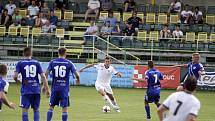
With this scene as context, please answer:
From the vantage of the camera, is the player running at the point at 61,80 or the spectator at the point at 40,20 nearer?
the player running at the point at 61,80

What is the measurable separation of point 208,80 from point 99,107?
11.4 metres

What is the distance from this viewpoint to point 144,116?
862 inches

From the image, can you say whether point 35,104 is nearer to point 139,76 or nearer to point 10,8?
point 139,76

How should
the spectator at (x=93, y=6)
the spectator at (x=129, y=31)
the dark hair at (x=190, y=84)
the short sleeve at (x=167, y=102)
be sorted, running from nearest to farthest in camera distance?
the dark hair at (x=190, y=84) < the short sleeve at (x=167, y=102) < the spectator at (x=129, y=31) < the spectator at (x=93, y=6)

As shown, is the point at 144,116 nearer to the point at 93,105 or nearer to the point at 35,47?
the point at 93,105

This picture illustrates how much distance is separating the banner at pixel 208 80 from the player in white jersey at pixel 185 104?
958 inches

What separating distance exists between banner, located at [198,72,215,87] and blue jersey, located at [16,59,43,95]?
1908 cm

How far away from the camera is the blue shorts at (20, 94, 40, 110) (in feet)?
54.4

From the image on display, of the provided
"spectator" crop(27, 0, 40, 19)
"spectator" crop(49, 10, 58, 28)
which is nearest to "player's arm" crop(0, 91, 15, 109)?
"spectator" crop(49, 10, 58, 28)

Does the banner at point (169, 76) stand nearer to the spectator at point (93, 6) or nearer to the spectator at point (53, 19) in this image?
the spectator at point (53, 19)

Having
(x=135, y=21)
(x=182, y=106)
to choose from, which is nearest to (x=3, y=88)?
(x=182, y=106)

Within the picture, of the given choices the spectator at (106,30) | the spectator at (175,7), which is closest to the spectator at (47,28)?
the spectator at (106,30)

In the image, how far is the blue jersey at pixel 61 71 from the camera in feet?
56.5

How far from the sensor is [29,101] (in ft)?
54.7
